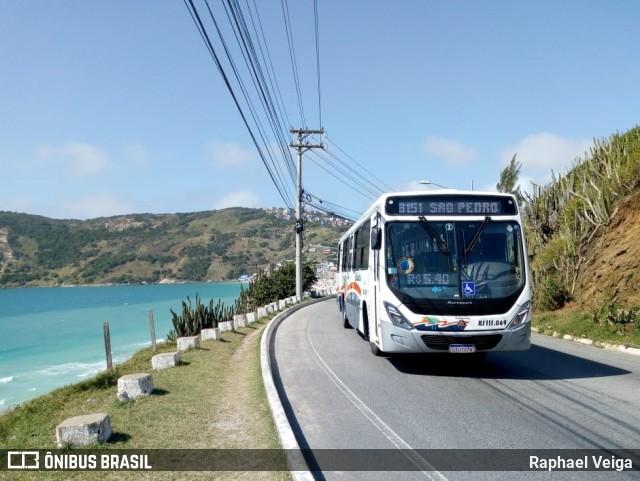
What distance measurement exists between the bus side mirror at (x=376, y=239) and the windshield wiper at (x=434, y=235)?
2.69 feet

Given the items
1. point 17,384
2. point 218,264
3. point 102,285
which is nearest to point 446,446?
point 17,384

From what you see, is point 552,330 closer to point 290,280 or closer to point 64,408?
point 64,408

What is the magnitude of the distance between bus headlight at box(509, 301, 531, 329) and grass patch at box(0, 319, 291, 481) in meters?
4.52

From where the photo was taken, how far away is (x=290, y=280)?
4841 cm

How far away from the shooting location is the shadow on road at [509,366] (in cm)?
1027

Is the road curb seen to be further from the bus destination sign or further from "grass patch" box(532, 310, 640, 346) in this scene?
"grass patch" box(532, 310, 640, 346)

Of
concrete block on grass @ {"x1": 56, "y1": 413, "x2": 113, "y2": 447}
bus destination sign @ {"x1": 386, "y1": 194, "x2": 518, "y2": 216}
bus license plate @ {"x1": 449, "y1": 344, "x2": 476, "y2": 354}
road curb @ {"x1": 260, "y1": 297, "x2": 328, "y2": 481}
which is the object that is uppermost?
bus destination sign @ {"x1": 386, "y1": 194, "x2": 518, "y2": 216}

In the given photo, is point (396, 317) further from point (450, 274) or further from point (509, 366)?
point (509, 366)

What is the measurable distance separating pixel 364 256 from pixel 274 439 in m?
6.97

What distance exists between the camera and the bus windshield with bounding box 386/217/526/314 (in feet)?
31.5

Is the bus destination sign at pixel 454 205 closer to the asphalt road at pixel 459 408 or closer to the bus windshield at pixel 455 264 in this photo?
the bus windshield at pixel 455 264

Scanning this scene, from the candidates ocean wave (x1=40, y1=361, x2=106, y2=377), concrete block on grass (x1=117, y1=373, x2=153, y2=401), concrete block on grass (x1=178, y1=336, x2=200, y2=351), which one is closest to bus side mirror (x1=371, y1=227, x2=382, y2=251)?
concrete block on grass (x1=117, y1=373, x2=153, y2=401)

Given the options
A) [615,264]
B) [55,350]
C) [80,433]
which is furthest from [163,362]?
[55,350]

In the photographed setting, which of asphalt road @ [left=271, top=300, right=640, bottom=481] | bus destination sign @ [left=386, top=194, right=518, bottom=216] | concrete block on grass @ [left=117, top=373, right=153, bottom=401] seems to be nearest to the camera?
asphalt road @ [left=271, top=300, right=640, bottom=481]
